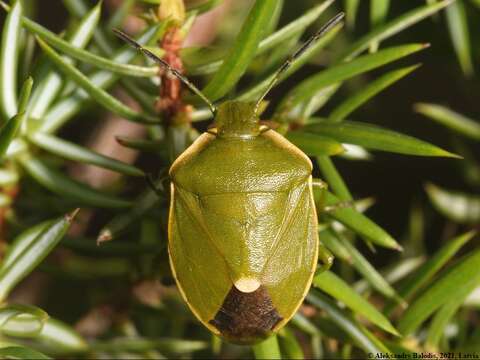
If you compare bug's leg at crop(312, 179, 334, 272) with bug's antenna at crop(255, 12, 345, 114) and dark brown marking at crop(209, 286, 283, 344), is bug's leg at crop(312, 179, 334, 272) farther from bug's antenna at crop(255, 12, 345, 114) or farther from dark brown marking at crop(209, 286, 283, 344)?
bug's antenna at crop(255, 12, 345, 114)

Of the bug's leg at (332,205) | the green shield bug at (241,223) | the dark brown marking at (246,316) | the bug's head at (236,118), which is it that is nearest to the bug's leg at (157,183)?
the green shield bug at (241,223)

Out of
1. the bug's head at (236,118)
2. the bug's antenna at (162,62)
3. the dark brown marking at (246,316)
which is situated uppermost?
the bug's antenna at (162,62)

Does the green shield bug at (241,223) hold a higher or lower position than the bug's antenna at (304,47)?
lower

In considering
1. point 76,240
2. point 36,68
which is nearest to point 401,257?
point 76,240

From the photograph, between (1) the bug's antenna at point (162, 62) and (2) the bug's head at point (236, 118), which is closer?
(1) the bug's antenna at point (162, 62)

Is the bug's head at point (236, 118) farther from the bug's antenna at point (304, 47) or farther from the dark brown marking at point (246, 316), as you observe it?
the dark brown marking at point (246, 316)

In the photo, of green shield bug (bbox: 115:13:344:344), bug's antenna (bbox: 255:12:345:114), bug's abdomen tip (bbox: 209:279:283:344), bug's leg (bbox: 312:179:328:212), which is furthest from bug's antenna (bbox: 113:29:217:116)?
bug's abdomen tip (bbox: 209:279:283:344)
